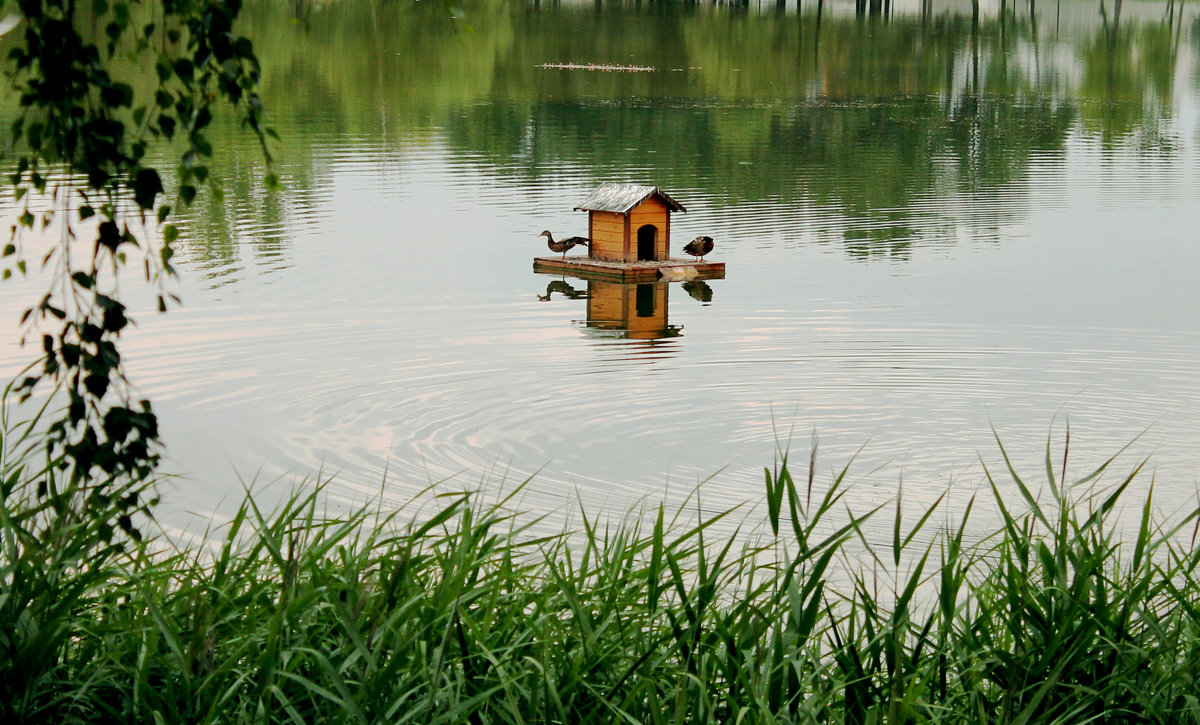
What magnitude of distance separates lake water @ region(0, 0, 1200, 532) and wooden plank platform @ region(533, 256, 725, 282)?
424mm

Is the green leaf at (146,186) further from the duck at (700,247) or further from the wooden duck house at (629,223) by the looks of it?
the duck at (700,247)

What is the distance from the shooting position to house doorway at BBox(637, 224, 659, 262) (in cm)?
1994

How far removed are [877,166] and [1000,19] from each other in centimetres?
6454

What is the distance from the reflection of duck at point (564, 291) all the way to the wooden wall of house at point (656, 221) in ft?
4.17

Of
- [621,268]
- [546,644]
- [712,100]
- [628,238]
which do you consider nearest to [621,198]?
[628,238]

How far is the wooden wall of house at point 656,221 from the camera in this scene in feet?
64.1

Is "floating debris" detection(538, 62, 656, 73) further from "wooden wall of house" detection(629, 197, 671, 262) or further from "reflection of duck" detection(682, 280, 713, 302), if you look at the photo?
"reflection of duck" detection(682, 280, 713, 302)

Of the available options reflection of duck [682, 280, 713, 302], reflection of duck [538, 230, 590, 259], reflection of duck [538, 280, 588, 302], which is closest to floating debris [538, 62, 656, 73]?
reflection of duck [538, 230, 590, 259]

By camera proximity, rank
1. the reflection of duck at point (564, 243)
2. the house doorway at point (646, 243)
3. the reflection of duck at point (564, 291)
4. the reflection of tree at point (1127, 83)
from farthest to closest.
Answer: the reflection of tree at point (1127, 83)
the house doorway at point (646, 243)
the reflection of duck at point (564, 243)
the reflection of duck at point (564, 291)

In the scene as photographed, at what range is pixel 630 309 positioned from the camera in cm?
1736

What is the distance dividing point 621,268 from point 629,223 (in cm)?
67

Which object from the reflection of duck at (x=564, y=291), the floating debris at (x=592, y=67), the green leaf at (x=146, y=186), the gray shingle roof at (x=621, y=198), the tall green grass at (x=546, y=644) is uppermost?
the floating debris at (x=592, y=67)

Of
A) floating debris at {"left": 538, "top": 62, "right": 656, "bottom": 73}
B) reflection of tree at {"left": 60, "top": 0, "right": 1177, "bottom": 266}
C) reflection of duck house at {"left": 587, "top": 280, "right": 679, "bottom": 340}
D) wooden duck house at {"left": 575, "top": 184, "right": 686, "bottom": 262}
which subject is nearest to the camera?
reflection of duck house at {"left": 587, "top": 280, "right": 679, "bottom": 340}

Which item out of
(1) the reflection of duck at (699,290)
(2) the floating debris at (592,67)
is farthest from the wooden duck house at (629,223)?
(2) the floating debris at (592,67)
